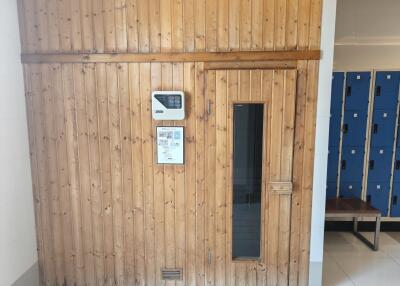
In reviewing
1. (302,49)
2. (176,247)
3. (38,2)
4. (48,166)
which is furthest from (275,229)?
(38,2)

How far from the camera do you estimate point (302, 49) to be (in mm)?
2482

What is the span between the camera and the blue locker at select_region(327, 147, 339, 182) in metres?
3.88

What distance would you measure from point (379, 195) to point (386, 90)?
133 cm

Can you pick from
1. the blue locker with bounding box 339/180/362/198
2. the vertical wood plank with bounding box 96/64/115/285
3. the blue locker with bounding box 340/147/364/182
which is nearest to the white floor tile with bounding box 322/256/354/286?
the blue locker with bounding box 339/180/362/198

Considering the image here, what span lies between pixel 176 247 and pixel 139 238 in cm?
34

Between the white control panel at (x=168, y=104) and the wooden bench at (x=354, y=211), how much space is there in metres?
2.13

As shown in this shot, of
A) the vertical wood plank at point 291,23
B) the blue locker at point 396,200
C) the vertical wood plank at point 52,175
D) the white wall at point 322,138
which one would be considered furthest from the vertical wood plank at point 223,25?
the blue locker at point 396,200

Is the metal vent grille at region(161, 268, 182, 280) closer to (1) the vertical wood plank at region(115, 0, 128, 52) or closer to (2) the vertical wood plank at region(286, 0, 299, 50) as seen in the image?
(1) the vertical wood plank at region(115, 0, 128, 52)

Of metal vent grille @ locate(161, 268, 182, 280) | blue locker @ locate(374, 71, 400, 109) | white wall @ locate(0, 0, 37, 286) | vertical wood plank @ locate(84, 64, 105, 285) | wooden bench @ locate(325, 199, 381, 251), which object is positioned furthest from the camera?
blue locker @ locate(374, 71, 400, 109)

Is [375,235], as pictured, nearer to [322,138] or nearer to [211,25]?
[322,138]

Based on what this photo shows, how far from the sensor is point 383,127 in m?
3.81

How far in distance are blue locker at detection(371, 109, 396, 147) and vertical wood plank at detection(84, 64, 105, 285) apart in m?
3.28

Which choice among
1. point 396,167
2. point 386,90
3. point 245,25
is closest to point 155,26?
point 245,25

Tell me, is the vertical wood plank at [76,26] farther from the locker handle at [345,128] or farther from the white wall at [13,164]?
the locker handle at [345,128]
